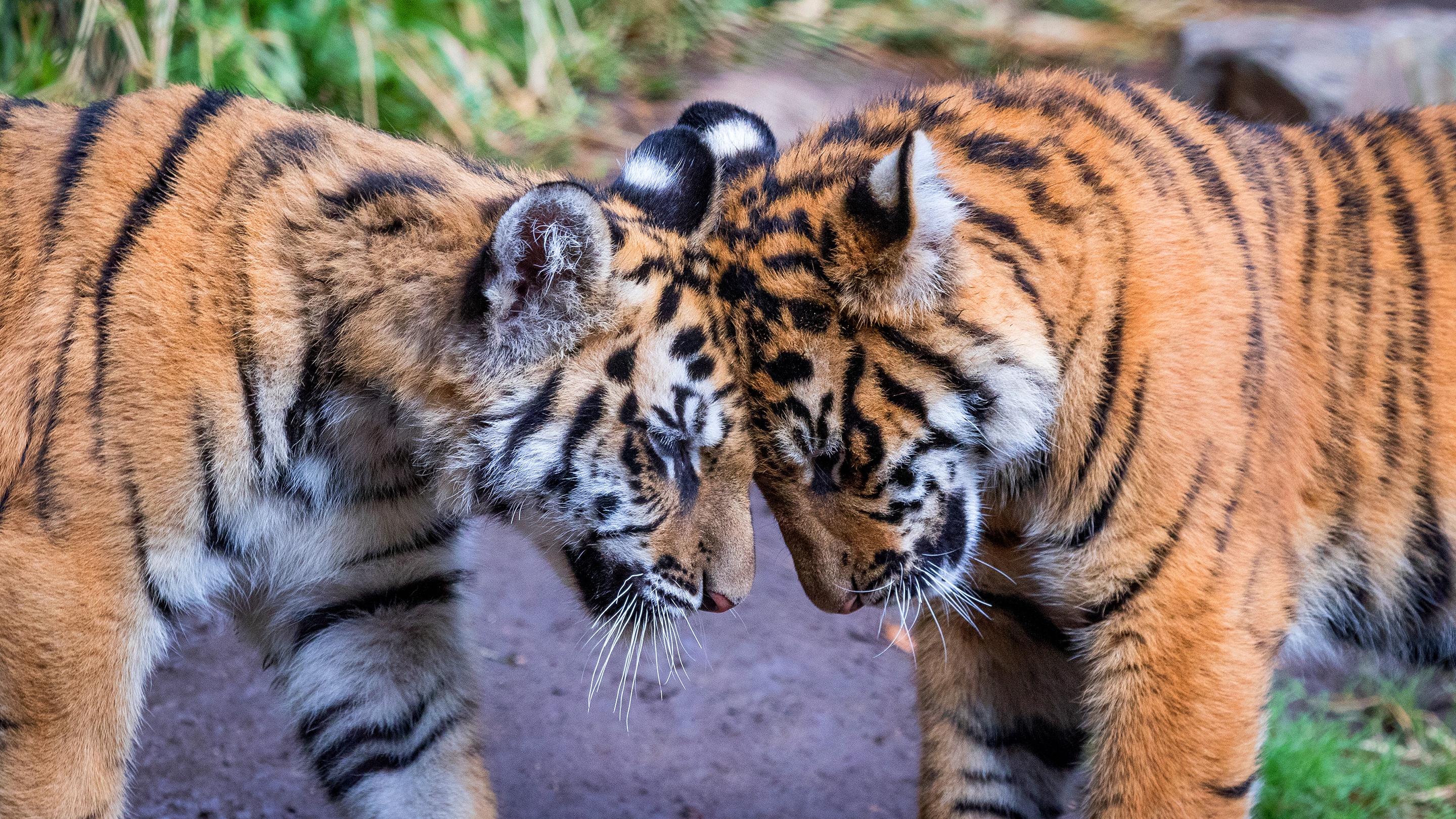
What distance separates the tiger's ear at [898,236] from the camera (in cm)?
200

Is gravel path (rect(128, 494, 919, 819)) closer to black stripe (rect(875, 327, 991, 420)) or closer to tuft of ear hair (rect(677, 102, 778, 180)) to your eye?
black stripe (rect(875, 327, 991, 420))

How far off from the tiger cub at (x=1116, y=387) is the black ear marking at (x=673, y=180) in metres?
0.06

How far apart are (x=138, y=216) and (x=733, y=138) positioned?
114 cm

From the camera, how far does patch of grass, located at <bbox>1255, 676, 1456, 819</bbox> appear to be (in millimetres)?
3158

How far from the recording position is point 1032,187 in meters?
2.22

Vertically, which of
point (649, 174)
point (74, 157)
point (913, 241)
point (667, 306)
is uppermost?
point (913, 241)

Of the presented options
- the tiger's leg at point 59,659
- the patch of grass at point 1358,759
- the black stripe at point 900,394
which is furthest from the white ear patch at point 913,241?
the patch of grass at point 1358,759

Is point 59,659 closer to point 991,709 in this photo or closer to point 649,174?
point 649,174

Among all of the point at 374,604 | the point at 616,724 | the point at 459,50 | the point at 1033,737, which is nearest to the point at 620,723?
the point at 616,724

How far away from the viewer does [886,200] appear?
2039 millimetres

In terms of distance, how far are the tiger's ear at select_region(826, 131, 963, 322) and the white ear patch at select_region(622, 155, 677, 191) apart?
1.36 feet

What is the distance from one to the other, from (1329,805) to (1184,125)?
1.83m

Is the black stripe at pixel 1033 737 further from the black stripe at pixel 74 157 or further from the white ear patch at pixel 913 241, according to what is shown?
the black stripe at pixel 74 157

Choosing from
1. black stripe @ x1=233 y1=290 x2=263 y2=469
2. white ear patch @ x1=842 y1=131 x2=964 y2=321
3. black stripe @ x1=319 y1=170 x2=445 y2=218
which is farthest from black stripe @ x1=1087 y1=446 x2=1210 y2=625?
black stripe @ x1=233 y1=290 x2=263 y2=469
